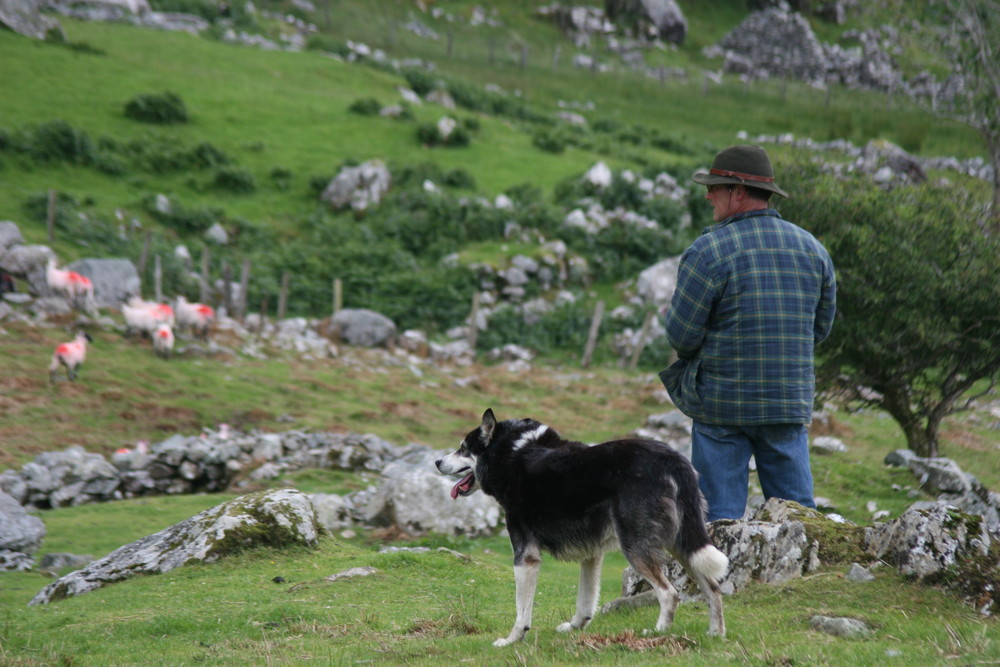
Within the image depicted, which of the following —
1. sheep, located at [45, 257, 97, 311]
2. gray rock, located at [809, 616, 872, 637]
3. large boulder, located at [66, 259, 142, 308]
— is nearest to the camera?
gray rock, located at [809, 616, 872, 637]

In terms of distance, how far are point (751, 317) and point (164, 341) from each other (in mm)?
20015

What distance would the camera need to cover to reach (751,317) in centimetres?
636

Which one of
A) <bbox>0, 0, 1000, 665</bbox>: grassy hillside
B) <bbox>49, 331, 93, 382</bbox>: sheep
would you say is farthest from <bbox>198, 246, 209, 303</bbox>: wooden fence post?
<bbox>49, 331, 93, 382</bbox>: sheep

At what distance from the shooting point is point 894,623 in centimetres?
543

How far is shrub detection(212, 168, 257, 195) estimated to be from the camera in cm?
3906

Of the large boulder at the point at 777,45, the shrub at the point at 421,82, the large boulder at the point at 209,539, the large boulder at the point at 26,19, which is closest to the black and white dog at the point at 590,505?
the large boulder at the point at 209,539

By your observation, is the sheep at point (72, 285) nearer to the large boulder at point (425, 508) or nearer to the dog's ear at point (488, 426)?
the large boulder at point (425, 508)

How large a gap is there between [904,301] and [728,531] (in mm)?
8883

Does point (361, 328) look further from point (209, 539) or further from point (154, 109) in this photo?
point (154, 109)

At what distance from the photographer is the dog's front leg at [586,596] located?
616 centimetres

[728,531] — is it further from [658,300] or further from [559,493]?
[658,300]

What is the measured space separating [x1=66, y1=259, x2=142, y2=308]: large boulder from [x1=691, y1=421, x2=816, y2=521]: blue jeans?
24828 millimetres

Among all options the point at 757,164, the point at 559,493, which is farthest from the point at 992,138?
the point at 559,493

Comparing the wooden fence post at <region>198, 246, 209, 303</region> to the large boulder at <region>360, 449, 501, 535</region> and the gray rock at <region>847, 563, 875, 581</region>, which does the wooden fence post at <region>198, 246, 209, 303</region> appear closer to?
the large boulder at <region>360, 449, 501, 535</region>
